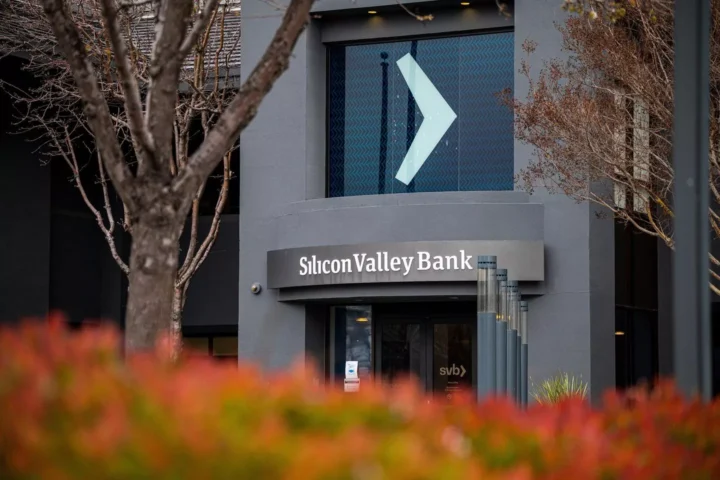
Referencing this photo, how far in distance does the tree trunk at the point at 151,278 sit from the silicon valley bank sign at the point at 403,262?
13174mm

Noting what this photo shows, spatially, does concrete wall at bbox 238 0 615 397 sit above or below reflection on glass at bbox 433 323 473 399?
above

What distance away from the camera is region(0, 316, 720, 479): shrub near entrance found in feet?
8.67

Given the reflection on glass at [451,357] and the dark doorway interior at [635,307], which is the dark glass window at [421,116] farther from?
the reflection on glass at [451,357]

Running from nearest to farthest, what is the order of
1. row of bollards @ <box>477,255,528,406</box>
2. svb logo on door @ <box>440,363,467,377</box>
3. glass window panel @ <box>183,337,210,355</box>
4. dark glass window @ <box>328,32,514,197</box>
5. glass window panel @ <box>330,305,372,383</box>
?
row of bollards @ <box>477,255,528,406</box> < dark glass window @ <box>328,32,514,197</box> < svb logo on door @ <box>440,363,467,377</box> < glass window panel @ <box>330,305,372,383</box> < glass window panel @ <box>183,337,210,355</box>

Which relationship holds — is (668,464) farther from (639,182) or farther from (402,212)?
(402,212)

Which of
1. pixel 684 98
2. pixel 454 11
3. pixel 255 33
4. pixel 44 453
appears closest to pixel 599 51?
pixel 454 11

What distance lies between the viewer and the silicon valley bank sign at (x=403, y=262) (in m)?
20.1

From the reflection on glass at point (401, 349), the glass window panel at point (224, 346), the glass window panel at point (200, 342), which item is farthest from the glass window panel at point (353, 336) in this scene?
the glass window panel at point (200, 342)

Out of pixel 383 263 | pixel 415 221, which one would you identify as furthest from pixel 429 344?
pixel 415 221

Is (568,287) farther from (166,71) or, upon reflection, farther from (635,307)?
Answer: (166,71)

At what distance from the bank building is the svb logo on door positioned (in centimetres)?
4

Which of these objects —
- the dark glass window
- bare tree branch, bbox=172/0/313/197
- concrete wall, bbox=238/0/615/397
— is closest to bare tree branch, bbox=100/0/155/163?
bare tree branch, bbox=172/0/313/197

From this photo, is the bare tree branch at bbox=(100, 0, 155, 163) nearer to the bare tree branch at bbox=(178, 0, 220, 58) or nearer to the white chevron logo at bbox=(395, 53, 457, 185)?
the bare tree branch at bbox=(178, 0, 220, 58)

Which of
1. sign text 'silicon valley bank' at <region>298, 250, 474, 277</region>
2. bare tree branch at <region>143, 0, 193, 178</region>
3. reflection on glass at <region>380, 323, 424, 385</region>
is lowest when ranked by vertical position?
reflection on glass at <region>380, 323, 424, 385</region>
